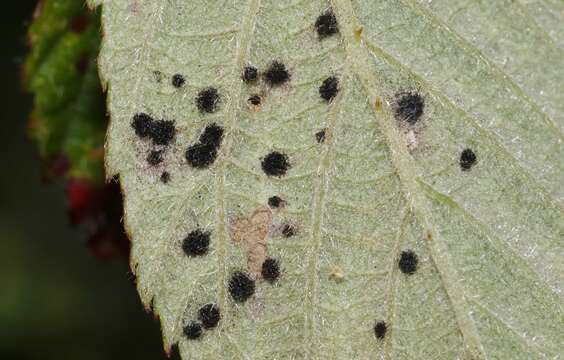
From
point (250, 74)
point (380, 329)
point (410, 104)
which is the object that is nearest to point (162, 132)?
point (250, 74)

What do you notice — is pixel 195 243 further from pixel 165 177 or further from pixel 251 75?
pixel 251 75

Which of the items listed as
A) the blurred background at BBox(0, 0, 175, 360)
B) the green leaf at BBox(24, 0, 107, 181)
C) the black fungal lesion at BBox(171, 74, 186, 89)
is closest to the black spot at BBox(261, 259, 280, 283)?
the black fungal lesion at BBox(171, 74, 186, 89)

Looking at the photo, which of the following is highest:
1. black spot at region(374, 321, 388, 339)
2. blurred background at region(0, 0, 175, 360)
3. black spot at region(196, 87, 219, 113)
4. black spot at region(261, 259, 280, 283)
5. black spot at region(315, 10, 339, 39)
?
black spot at region(315, 10, 339, 39)

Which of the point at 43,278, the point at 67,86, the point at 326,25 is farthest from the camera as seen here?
the point at 43,278

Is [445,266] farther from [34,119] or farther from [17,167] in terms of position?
[17,167]

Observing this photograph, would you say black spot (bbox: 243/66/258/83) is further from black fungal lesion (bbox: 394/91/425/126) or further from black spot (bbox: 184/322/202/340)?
black spot (bbox: 184/322/202/340)

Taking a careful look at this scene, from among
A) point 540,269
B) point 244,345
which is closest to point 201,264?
point 244,345
